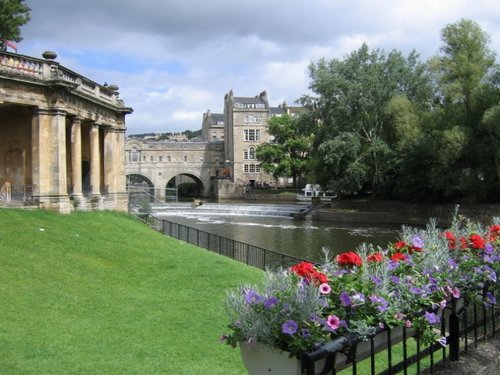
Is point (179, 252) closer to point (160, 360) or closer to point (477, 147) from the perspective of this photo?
point (160, 360)

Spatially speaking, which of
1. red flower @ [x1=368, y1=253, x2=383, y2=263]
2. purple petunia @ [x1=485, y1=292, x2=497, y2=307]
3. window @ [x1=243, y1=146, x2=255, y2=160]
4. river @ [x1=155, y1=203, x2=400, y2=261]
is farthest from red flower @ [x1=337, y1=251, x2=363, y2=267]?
window @ [x1=243, y1=146, x2=255, y2=160]

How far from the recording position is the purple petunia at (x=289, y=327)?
277cm

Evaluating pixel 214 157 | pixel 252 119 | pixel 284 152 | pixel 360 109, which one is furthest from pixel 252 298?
pixel 214 157

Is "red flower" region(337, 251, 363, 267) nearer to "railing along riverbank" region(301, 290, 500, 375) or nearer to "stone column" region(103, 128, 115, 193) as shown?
"railing along riverbank" region(301, 290, 500, 375)

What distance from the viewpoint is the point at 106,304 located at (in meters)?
8.69

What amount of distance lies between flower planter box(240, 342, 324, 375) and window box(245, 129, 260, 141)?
93.6m

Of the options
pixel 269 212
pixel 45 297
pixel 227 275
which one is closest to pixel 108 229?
pixel 227 275

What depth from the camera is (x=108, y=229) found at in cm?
1731

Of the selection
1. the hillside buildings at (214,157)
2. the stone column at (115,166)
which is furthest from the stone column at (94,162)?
the hillside buildings at (214,157)

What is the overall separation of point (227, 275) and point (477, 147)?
26.8 metres

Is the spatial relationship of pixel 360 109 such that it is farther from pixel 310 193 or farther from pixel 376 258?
pixel 376 258

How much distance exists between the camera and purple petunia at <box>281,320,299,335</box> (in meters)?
2.77

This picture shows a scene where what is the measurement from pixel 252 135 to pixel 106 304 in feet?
291

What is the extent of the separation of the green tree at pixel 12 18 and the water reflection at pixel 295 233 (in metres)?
18.1
